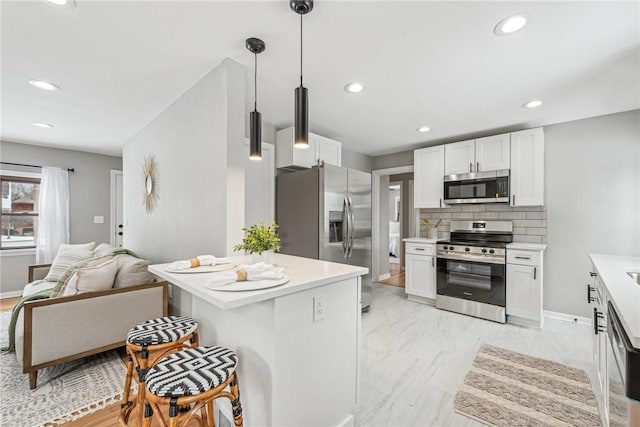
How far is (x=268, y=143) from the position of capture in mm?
3590

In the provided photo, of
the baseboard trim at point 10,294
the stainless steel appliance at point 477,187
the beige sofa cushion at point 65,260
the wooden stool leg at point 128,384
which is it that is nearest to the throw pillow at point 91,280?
the wooden stool leg at point 128,384

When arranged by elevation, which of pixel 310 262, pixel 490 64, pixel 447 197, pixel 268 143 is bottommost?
pixel 310 262

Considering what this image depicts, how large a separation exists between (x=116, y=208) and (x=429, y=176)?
5.67 metres

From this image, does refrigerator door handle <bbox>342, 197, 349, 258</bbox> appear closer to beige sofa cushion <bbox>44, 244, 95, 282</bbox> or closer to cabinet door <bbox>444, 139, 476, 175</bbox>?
cabinet door <bbox>444, 139, 476, 175</bbox>

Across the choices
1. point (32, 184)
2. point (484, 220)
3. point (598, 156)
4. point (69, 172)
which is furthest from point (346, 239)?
point (32, 184)

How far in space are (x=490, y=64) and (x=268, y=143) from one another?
2.46m

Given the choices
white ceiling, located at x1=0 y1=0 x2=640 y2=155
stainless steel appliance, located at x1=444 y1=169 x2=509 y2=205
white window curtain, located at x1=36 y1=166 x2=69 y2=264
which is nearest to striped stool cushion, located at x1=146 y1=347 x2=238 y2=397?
Answer: white ceiling, located at x1=0 y1=0 x2=640 y2=155

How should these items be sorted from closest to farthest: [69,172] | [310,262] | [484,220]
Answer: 1. [310,262]
2. [484,220]
3. [69,172]

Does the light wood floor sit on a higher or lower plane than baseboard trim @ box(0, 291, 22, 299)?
lower

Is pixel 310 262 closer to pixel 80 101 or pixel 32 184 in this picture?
pixel 80 101

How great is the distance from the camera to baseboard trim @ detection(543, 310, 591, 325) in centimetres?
325

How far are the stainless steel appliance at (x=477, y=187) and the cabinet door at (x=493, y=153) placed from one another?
0.09 meters

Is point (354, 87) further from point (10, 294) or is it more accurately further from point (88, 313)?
point (10, 294)

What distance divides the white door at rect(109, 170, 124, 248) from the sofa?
322cm
